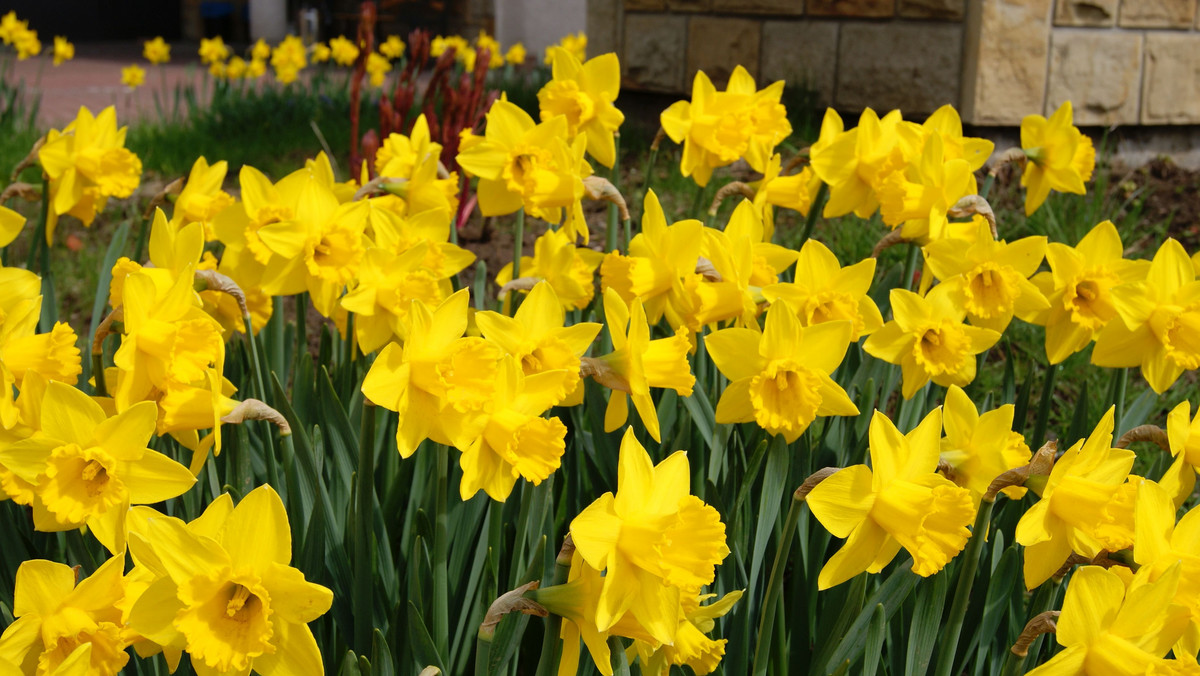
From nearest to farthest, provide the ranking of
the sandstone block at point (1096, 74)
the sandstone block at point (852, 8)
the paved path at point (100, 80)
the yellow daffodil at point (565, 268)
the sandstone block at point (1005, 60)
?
the yellow daffodil at point (565, 268) < the sandstone block at point (1005, 60) < the sandstone block at point (1096, 74) < the sandstone block at point (852, 8) < the paved path at point (100, 80)

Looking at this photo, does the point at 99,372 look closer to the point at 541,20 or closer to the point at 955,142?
the point at 955,142

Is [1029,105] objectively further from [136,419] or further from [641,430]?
[136,419]

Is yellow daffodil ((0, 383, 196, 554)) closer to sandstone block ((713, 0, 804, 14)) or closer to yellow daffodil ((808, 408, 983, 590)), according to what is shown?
yellow daffodil ((808, 408, 983, 590))

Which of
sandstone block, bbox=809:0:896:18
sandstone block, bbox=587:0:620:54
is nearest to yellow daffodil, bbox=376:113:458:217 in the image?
sandstone block, bbox=809:0:896:18

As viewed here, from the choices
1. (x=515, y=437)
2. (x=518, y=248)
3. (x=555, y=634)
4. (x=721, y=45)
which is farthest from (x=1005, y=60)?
(x=555, y=634)

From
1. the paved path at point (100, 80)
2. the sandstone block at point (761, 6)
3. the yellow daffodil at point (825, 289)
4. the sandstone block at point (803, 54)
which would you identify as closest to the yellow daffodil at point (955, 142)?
the yellow daffodil at point (825, 289)

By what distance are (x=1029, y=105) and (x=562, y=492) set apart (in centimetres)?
336

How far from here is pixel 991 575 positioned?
1.37 m

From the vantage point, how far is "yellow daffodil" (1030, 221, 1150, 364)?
155cm

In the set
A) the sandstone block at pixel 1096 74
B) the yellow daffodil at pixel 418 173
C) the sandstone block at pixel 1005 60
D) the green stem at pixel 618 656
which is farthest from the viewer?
the sandstone block at pixel 1096 74

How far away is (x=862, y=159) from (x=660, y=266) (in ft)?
1.95

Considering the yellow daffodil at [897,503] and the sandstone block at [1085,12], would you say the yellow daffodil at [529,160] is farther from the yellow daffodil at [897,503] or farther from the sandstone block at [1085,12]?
the sandstone block at [1085,12]

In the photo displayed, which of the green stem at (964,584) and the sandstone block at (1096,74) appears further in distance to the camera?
the sandstone block at (1096,74)

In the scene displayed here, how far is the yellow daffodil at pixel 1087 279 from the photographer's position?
1.55m
